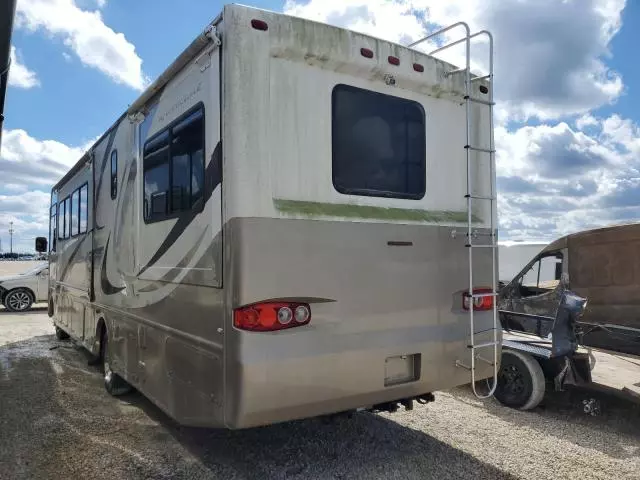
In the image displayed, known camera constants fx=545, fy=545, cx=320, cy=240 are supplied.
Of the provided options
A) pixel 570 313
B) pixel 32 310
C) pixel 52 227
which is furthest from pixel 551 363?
pixel 32 310

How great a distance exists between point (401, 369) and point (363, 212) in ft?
3.83

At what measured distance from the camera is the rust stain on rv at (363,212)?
3.49 meters

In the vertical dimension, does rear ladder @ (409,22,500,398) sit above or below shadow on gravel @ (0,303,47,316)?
above

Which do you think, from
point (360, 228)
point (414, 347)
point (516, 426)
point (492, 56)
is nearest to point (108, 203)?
point (360, 228)

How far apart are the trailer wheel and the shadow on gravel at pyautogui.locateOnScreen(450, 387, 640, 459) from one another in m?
0.10

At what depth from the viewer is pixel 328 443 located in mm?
4574

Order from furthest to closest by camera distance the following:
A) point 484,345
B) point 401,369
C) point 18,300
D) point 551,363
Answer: point 18,300
point 551,363
point 484,345
point 401,369

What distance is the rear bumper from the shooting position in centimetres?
324

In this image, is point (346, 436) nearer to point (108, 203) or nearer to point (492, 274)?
point (492, 274)

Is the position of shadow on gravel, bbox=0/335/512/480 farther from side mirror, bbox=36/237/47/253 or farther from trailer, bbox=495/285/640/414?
side mirror, bbox=36/237/47/253

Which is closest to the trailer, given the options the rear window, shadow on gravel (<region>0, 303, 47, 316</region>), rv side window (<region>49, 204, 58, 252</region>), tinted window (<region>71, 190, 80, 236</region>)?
the rear window

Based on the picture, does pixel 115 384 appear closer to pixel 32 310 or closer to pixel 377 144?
pixel 377 144

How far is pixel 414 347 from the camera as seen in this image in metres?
3.93

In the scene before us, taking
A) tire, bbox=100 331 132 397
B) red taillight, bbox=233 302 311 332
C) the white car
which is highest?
red taillight, bbox=233 302 311 332
